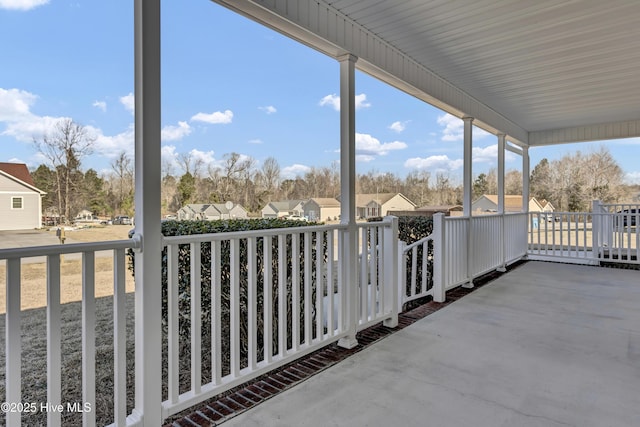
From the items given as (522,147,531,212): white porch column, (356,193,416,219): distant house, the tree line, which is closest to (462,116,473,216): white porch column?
the tree line

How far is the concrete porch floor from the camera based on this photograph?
2000 millimetres

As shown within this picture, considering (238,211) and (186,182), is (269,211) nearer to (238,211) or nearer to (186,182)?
(238,211)

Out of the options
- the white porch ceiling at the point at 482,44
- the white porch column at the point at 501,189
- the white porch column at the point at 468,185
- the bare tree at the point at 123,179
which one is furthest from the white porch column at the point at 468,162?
the bare tree at the point at 123,179

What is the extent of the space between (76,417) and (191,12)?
8.19ft

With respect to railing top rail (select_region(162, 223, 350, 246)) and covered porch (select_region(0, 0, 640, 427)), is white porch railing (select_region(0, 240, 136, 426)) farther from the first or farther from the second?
railing top rail (select_region(162, 223, 350, 246))

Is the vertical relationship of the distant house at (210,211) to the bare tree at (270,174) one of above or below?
below

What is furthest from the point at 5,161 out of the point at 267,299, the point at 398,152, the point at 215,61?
the point at 398,152

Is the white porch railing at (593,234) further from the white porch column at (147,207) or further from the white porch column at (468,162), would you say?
the white porch column at (147,207)

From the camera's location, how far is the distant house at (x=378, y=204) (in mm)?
3186

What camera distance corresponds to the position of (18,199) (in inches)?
56.3

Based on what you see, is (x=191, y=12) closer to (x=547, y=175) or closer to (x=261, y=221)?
(x=261, y=221)

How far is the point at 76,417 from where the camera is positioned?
2.15 meters

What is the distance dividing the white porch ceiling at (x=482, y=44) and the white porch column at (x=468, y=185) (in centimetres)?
23

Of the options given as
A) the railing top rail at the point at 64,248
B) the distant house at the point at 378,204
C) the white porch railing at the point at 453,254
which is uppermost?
the distant house at the point at 378,204
